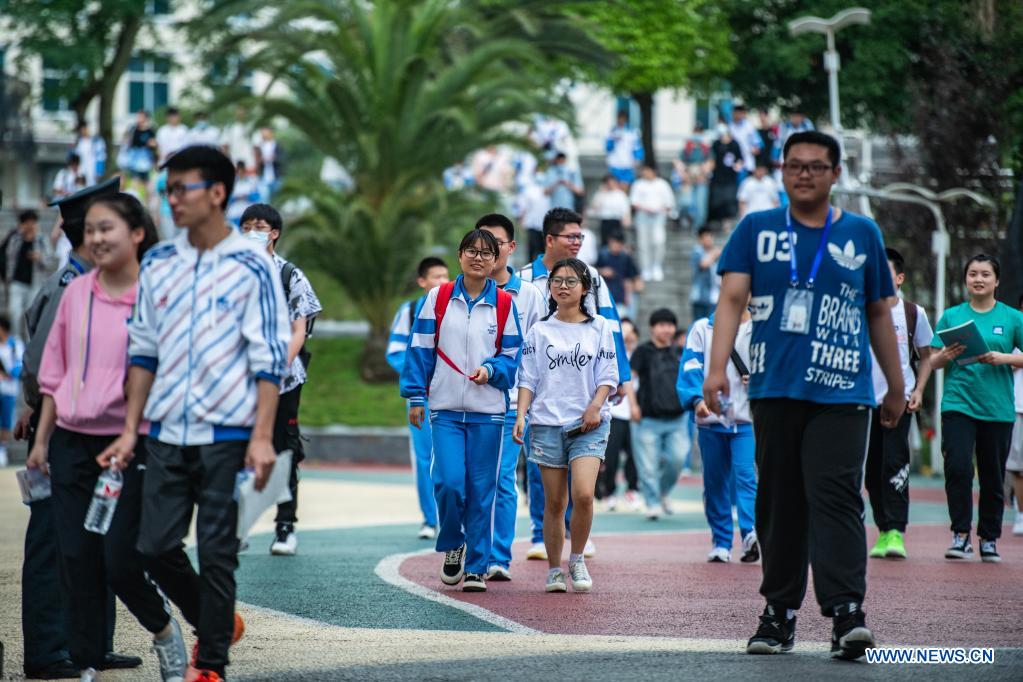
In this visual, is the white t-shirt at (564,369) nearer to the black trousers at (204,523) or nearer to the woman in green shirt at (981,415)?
the woman in green shirt at (981,415)

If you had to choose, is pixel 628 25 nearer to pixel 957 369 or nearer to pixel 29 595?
pixel 957 369

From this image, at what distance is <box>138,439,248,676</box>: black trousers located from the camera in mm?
5996

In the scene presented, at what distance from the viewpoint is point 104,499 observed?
20.0 ft

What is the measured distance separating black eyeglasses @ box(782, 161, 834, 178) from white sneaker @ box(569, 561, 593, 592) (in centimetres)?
335

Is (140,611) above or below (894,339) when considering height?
below

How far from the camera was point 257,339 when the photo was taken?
6047 mm

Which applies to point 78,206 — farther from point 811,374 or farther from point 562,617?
point 562,617

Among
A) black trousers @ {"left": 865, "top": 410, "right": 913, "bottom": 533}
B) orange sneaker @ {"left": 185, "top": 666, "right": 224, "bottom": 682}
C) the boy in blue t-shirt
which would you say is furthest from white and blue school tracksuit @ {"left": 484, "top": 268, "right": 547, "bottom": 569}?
orange sneaker @ {"left": 185, "top": 666, "right": 224, "bottom": 682}

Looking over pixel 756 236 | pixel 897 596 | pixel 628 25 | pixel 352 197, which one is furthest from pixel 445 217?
pixel 756 236

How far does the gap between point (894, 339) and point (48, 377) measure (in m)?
3.28

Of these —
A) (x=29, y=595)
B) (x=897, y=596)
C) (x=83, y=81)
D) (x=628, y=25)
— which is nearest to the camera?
(x=29, y=595)

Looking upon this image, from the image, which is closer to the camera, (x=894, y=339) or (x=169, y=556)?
(x=169, y=556)

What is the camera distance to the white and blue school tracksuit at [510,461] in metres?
10.1

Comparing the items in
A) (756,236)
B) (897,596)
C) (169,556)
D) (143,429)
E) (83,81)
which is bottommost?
(897,596)
